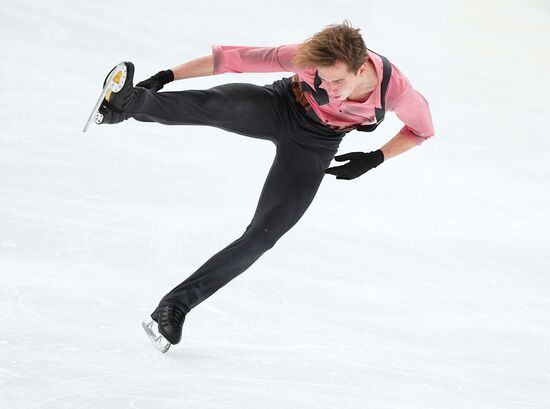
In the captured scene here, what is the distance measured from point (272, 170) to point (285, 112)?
228 mm

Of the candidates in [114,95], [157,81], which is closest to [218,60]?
[157,81]

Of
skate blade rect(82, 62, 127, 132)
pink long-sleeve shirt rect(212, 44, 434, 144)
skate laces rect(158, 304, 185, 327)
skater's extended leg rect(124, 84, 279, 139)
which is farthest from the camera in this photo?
skate laces rect(158, 304, 185, 327)

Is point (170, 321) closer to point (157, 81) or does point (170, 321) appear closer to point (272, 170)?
point (272, 170)

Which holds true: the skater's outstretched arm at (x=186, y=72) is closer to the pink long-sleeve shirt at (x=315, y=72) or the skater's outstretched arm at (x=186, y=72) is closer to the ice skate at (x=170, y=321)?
the pink long-sleeve shirt at (x=315, y=72)

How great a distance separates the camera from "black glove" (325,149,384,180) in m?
3.26

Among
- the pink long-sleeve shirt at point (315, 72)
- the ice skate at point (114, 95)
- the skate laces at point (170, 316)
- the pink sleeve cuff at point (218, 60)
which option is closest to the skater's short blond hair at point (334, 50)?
the pink long-sleeve shirt at point (315, 72)

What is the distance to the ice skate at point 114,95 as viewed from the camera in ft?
9.61

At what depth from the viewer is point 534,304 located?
13.8 ft

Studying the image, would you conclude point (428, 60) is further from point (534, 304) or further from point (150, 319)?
point (150, 319)

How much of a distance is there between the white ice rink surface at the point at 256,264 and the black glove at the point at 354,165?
74 cm

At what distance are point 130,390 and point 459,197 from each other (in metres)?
2.99

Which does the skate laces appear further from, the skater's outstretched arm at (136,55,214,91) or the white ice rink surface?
the skater's outstretched arm at (136,55,214,91)

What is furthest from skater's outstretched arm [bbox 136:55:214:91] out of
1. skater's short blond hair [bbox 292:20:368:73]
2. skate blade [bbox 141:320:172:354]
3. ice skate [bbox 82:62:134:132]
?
skate blade [bbox 141:320:172:354]

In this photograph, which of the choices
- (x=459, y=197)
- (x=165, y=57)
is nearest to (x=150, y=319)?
(x=459, y=197)
